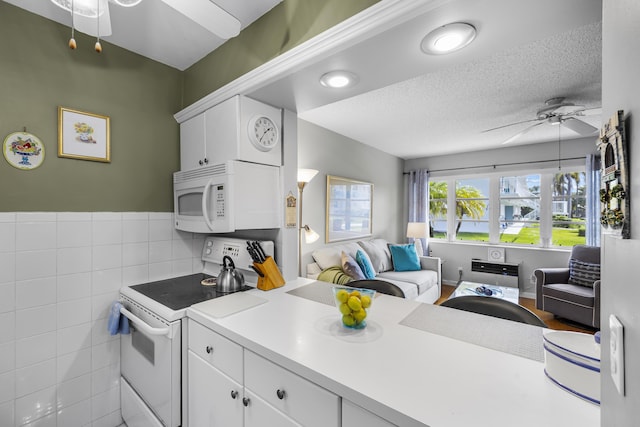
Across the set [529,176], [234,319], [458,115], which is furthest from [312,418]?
[529,176]

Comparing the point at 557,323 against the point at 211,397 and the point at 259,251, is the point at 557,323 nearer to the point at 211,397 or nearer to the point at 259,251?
the point at 259,251

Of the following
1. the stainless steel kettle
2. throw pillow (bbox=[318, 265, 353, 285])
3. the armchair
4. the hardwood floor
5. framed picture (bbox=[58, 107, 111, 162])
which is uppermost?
framed picture (bbox=[58, 107, 111, 162])

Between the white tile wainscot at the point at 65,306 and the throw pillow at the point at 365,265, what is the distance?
7.33 ft

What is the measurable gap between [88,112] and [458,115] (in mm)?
3303

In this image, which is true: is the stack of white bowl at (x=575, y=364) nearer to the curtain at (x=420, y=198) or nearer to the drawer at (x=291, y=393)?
the drawer at (x=291, y=393)

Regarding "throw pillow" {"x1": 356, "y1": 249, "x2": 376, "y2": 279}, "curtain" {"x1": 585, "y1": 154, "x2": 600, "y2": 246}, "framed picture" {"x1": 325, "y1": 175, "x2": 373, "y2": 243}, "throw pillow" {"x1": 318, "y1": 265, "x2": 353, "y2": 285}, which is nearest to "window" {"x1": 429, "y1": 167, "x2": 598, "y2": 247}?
"curtain" {"x1": 585, "y1": 154, "x2": 600, "y2": 246}

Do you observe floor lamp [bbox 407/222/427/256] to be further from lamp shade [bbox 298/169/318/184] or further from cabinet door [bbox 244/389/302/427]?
cabinet door [bbox 244/389/302/427]

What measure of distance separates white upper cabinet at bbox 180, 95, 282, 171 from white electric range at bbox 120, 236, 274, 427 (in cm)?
56

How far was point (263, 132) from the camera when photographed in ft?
5.55

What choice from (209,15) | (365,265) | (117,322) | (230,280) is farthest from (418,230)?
(209,15)

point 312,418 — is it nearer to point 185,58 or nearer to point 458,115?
point 185,58

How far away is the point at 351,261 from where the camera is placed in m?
3.16

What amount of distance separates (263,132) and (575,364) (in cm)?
166

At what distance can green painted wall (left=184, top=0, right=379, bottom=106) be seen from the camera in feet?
3.76
